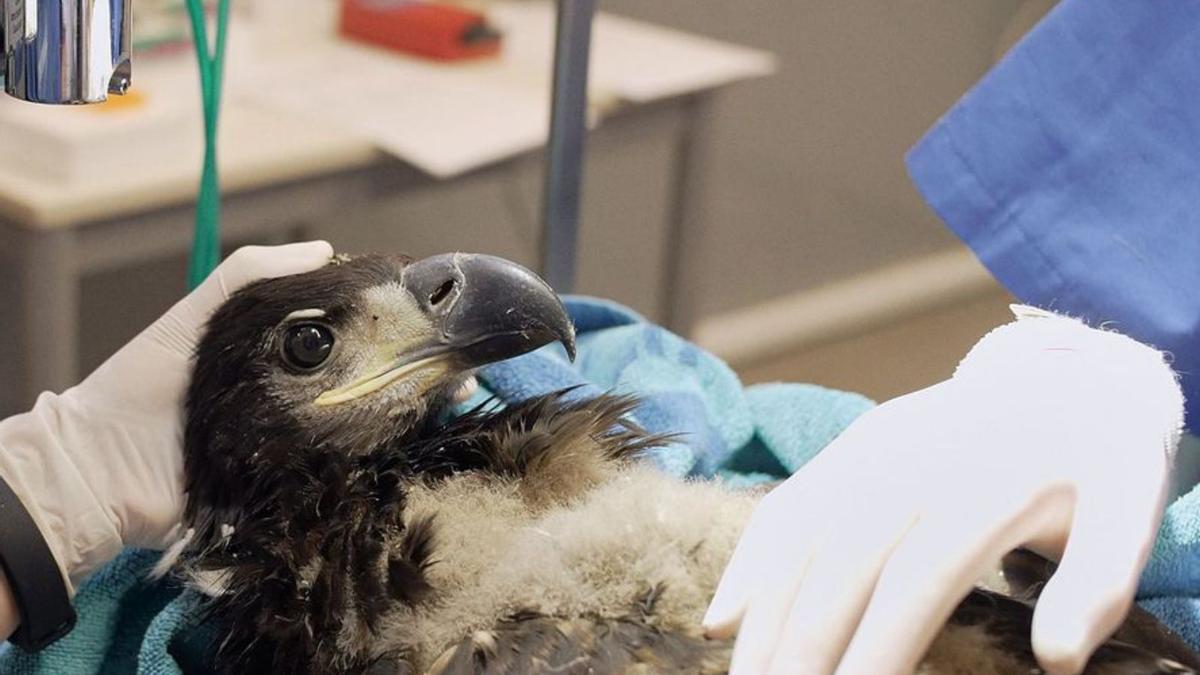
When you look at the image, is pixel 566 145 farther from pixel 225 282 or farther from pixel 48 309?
pixel 48 309

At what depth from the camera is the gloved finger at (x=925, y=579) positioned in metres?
0.64

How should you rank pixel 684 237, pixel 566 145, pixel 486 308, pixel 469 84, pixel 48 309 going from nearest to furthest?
pixel 486 308, pixel 566 145, pixel 48 309, pixel 469 84, pixel 684 237

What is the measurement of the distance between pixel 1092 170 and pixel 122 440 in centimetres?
65

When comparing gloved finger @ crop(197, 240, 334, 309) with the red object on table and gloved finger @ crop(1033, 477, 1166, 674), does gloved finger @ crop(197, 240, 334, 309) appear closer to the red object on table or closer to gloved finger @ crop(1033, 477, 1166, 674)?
gloved finger @ crop(1033, 477, 1166, 674)

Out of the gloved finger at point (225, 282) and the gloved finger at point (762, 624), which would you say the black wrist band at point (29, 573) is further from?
the gloved finger at point (762, 624)

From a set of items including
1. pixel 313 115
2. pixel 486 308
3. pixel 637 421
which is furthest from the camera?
pixel 313 115

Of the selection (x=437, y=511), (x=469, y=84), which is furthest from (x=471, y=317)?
(x=469, y=84)

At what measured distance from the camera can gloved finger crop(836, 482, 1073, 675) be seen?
64 cm

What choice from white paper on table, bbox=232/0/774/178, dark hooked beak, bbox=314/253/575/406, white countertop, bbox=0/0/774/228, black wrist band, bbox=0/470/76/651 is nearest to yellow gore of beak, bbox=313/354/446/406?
dark hooked beak, bbox=314/253/575/406

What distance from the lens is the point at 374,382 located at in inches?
36.3

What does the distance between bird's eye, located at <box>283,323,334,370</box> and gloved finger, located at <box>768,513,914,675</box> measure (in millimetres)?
370

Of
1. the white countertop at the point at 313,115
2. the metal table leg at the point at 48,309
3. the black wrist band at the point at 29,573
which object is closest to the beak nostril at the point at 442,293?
the black wrist band at the point at 29,573

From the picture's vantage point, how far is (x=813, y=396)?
1.10 m

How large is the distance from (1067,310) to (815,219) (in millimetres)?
1938
